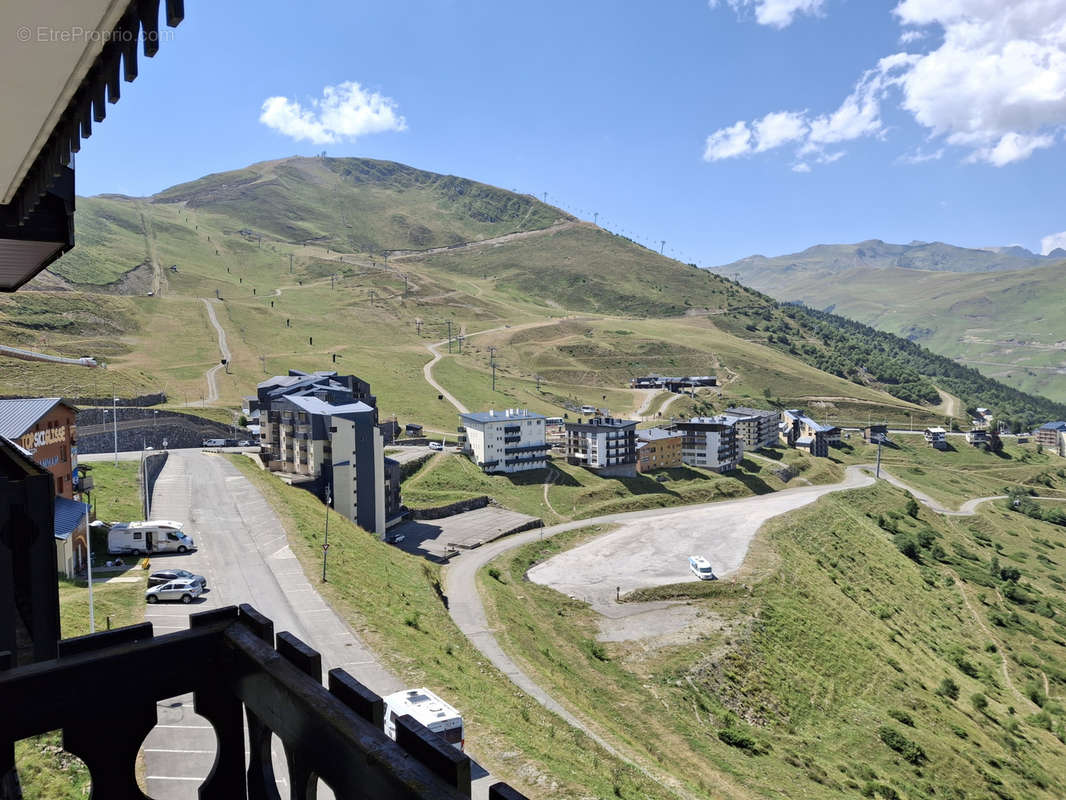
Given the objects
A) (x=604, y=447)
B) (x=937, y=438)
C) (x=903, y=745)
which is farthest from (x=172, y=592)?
(x=937, y=438)

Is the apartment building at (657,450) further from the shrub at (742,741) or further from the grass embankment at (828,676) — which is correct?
the shrub at (742,741)

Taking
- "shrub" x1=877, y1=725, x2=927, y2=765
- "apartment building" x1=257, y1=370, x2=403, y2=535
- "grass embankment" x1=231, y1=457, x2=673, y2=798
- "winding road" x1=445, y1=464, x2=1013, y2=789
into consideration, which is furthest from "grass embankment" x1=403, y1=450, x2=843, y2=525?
"shrub" x1=877, y1=725, x2=927, y2=765

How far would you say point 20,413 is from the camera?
1452 inches

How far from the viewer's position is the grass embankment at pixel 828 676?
124 feet

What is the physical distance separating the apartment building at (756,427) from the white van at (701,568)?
67652 mm

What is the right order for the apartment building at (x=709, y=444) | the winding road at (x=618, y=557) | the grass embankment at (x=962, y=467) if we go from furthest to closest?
the grass embankment at (x=962, y=467)
the apartment building at (x=709, y=444)
the winding road at (x=618, y=557)

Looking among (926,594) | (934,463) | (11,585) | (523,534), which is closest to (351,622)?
(11,585)

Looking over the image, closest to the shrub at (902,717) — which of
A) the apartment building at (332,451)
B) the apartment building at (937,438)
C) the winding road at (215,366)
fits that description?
the apartment building at (332,451)

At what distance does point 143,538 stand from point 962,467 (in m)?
163

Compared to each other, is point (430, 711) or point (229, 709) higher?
point (229, 709)

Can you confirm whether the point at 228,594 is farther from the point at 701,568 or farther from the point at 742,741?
the point at 701,568

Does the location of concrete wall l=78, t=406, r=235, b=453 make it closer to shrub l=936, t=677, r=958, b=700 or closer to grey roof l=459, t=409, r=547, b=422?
grey roof l=459, t=409, r=547, b=422

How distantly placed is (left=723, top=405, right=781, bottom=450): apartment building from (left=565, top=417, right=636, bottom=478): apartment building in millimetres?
36012

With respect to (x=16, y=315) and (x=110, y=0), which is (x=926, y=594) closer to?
(x=110, y=0)
